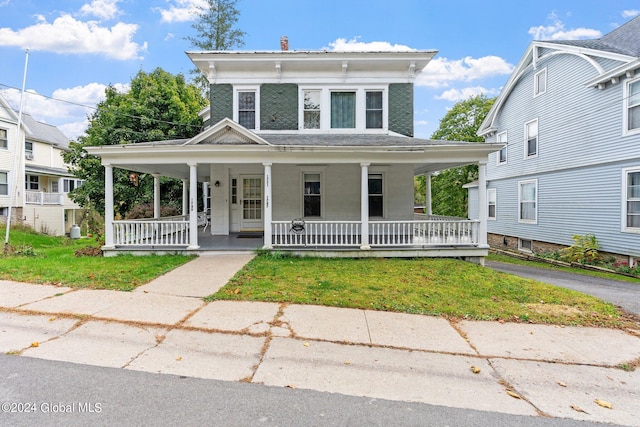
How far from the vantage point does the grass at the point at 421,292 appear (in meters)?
5.07

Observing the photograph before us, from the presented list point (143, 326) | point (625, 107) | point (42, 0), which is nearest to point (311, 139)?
point (143, 326)

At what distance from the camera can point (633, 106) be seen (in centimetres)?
1040

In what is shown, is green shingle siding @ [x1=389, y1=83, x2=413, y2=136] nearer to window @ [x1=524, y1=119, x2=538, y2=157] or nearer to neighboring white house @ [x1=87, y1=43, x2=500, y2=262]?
neighboring white house @ [x1=87, y1=43, x2=500, y2=262]

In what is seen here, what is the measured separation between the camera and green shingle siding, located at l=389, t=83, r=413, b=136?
1153cm

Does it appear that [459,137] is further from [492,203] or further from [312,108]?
[312,108]

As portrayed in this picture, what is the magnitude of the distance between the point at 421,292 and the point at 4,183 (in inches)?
1004

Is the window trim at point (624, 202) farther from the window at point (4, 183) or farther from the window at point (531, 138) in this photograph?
the window at point (4, 183)

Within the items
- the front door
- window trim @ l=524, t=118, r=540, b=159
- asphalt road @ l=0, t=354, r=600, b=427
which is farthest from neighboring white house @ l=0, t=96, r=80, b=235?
window trim @ l=524, t=118, r=540, b=159

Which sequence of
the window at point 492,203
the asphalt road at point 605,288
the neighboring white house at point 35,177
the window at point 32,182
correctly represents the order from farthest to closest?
the window at point 32,182 < the neighboring white house at point 35,177 < the window at point 492,203 < the asphalt road at point 605,288

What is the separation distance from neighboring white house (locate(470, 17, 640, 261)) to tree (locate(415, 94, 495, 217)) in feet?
23.7

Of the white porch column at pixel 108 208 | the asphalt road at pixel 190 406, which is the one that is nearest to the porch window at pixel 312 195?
the white porch column at pixel 108 208

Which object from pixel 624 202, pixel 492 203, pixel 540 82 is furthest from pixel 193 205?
pixel 492 203

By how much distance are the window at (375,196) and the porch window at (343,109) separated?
7.05 ft

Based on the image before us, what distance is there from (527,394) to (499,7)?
65.1 ft
